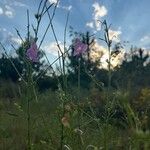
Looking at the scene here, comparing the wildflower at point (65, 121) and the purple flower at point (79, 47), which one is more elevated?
the purple flower at point (79, 47)

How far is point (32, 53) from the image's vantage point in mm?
2369

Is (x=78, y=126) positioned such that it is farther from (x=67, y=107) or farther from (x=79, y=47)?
Result: (x=79, y=47)

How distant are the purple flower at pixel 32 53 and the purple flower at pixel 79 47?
0.30 meters

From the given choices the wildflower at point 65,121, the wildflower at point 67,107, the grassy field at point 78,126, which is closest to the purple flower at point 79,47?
the grassy field at point 78,126

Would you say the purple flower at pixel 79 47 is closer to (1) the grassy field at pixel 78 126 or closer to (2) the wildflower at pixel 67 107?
(1) the grassy field at pixel 78 126

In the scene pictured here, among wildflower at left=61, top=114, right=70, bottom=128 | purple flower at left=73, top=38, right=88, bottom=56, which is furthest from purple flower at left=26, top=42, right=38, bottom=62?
Answer: wildflower at left=61, top=114, right=70, bottom=128

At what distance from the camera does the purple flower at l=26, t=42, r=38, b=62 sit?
7.66 ft

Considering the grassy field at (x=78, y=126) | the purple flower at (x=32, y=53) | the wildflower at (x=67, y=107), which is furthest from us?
the purple flower at (x=32, y=53)

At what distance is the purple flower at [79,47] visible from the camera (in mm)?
2630

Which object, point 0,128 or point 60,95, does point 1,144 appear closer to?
point 0,128

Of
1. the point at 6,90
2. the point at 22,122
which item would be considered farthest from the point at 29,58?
the point at 6,90

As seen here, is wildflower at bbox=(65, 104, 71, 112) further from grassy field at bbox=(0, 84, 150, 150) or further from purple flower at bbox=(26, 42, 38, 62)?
purple flower at bbox=(26, 42, 38, 62)

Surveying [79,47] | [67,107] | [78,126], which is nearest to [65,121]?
[67,107]

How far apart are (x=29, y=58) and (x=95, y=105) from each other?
10.6 meters
